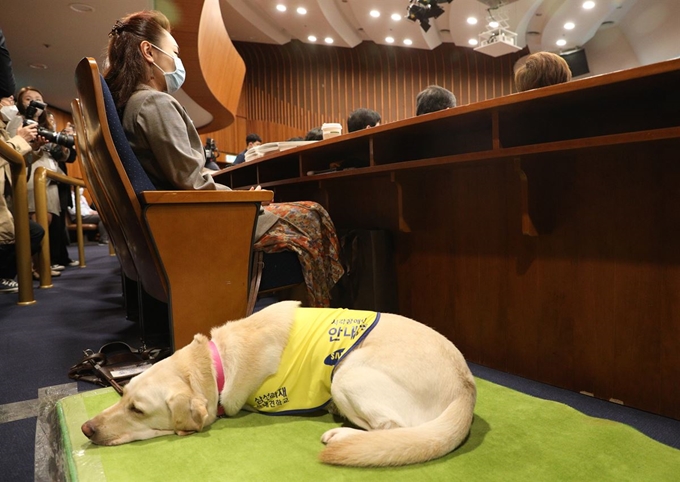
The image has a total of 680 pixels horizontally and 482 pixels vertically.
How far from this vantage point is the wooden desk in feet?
5.16

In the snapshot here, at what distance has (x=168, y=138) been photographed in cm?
184

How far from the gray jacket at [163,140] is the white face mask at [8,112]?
2.91 meters

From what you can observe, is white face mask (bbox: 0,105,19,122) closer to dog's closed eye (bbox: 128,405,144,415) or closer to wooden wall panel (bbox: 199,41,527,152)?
dog's closed eye (bbox: 128,405,144,415)

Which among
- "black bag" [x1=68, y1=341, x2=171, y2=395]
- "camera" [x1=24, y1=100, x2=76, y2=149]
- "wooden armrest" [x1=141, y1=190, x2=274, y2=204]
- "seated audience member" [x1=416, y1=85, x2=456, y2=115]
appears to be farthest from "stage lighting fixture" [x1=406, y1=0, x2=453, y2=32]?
"black bag" [x1=68, y1=341, x2=171, y2=395]

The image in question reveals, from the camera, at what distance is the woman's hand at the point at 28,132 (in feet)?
11.6

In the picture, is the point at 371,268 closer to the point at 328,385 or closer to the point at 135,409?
the point at 328,385

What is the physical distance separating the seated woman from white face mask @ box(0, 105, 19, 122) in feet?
8.76

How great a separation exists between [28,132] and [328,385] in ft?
11.3

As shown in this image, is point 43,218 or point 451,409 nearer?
point 451,409

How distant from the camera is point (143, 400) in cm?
128

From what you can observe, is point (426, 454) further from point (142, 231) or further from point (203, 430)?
point (142, 231)

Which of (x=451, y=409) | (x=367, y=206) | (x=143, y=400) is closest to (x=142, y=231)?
(x=143, y=400)

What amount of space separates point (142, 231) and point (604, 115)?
5.93 feet

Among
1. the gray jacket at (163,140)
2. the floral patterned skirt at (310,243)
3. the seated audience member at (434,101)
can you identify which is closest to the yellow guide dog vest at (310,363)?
the floral patterned skirt at (310,243)
